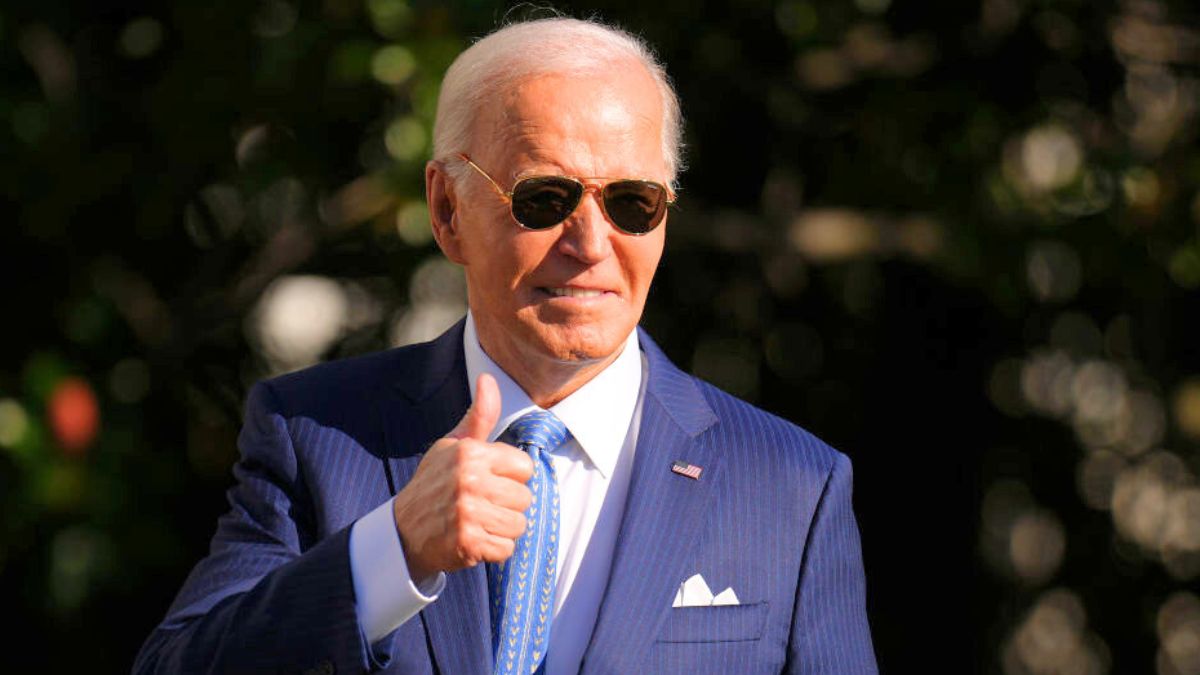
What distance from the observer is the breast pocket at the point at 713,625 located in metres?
2.13

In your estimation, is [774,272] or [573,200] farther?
[774,272]

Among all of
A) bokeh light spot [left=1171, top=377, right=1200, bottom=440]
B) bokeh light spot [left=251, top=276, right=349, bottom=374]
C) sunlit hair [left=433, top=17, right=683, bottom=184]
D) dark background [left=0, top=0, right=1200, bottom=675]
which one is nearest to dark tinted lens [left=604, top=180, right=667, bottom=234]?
sunlit hair [left=433, top=17, right=683, bottom=184]

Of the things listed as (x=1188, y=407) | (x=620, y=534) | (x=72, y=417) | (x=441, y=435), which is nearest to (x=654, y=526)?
(x=620, y=534)

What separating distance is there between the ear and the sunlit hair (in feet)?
0.07

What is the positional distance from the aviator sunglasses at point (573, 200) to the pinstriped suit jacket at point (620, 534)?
254 mm

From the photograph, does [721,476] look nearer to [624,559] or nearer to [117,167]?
[624,559]

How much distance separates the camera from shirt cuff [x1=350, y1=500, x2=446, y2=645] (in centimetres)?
188

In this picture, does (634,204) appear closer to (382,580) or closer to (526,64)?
(526,64)

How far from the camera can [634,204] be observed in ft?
7.00

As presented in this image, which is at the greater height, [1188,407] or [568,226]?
[568,226]

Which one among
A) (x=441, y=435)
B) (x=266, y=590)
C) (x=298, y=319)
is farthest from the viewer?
(x=298, y=319)

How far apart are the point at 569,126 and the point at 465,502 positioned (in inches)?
20.7

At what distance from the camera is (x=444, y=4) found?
12.5 feet

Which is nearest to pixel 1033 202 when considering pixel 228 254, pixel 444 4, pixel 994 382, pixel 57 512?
A: pixel 994 382
